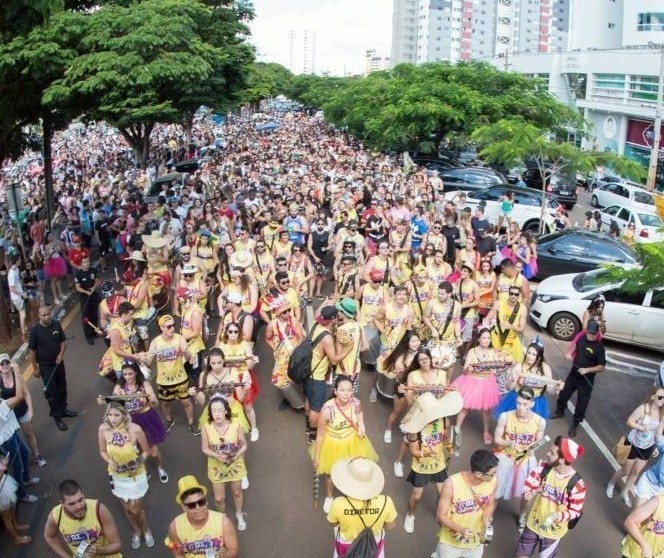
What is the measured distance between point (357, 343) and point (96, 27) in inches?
379

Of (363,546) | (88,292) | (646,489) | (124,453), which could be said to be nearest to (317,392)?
(124,453)

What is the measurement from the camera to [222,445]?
571 cm

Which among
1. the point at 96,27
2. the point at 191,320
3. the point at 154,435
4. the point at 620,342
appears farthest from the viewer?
the point at 96,27

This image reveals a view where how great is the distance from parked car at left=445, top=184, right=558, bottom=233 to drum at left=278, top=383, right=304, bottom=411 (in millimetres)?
12011

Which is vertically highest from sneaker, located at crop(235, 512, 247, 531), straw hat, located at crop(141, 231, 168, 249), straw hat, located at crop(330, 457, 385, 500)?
straw hat, located at crop(141, 231, 168, 249)

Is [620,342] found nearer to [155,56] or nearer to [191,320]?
[191,320]

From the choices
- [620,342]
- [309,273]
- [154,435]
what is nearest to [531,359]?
[154,435]

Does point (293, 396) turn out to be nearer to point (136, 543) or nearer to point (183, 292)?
point (183, 292)

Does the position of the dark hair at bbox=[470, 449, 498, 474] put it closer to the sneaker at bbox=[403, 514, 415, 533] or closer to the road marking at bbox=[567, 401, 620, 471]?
the sneaker at bbox=[403, 514, 415, 533]

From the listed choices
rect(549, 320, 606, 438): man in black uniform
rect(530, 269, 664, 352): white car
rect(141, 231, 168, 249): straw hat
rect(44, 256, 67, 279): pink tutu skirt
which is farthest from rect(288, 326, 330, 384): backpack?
rect(44, 256, 67, 279): pink tutu skirt

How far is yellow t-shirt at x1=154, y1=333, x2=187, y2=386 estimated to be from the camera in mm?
7316

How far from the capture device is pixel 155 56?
14.2 metres

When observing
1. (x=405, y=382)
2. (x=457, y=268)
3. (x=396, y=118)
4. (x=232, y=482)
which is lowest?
(x=232, y=482)

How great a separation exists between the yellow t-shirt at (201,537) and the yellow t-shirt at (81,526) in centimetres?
69
